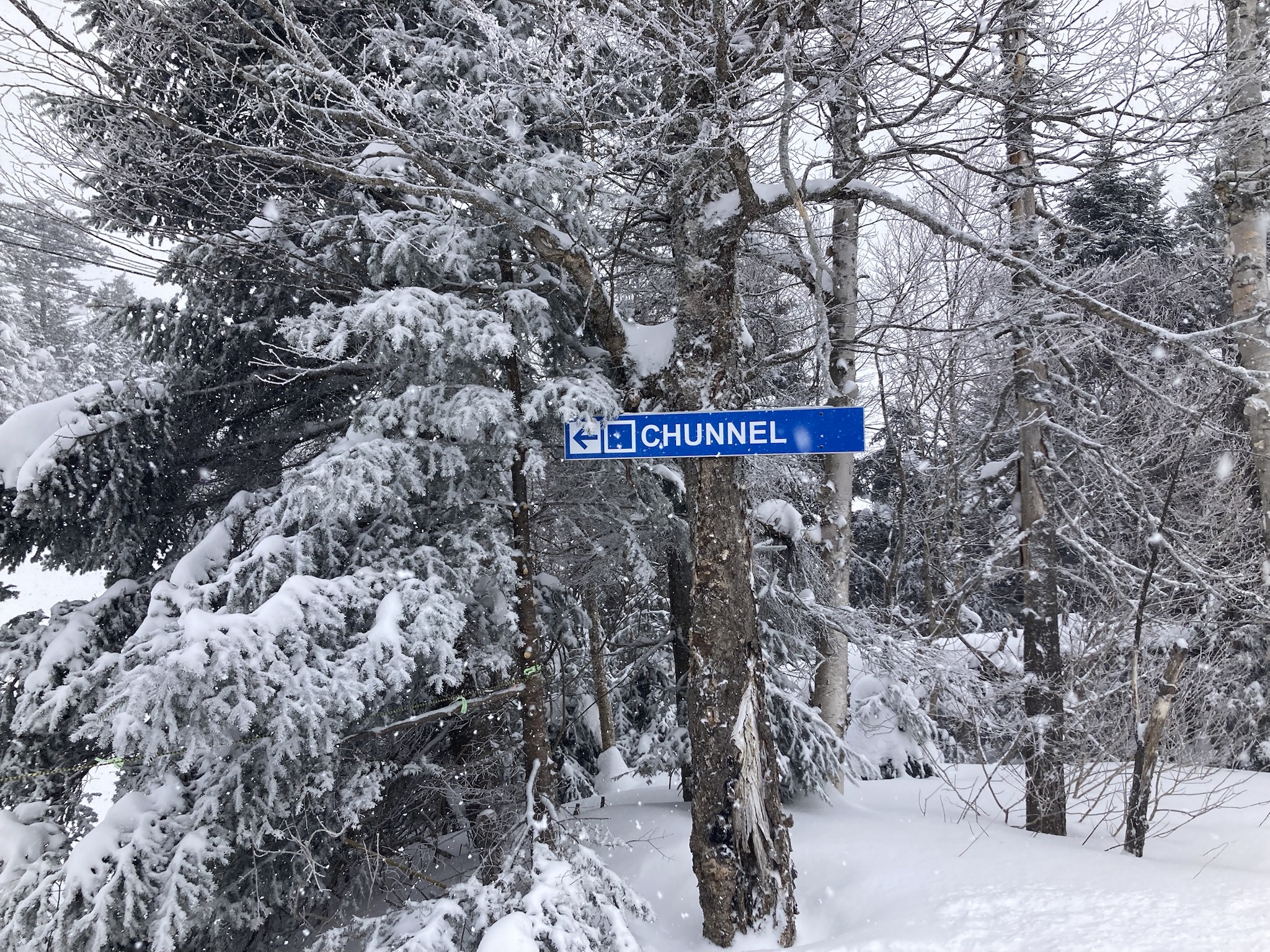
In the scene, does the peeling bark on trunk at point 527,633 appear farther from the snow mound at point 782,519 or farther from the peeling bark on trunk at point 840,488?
the peeling bark on trunk at point 840,488

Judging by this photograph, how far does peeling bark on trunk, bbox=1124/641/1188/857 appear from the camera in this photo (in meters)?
4.24

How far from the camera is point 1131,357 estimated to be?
5.50 meters

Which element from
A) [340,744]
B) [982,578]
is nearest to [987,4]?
[982,578]

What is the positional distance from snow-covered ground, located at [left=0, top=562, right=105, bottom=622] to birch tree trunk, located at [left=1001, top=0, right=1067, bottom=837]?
2297cm

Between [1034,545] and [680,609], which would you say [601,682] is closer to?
[680,609]

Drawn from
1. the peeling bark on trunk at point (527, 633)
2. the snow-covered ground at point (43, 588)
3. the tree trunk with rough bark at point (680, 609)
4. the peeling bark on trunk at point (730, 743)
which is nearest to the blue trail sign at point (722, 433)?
the peeling bark on trunk at point (730, 743)

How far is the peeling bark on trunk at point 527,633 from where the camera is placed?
4977 millimetres

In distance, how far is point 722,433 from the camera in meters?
3.52

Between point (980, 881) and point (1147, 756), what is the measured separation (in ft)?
4.26

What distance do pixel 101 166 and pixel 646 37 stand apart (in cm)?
371

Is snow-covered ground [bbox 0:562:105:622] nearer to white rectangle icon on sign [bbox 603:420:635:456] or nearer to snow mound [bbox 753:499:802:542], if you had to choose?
snow mound [bbox 753:499:802:542]

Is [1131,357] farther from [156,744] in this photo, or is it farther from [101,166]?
[101,166]

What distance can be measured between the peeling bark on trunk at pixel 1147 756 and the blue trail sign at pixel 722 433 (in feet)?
8.67

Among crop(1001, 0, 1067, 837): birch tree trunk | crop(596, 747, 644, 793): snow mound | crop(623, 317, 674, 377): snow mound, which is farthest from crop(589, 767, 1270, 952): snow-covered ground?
crop(623, 317, 674, 377): snow mound
